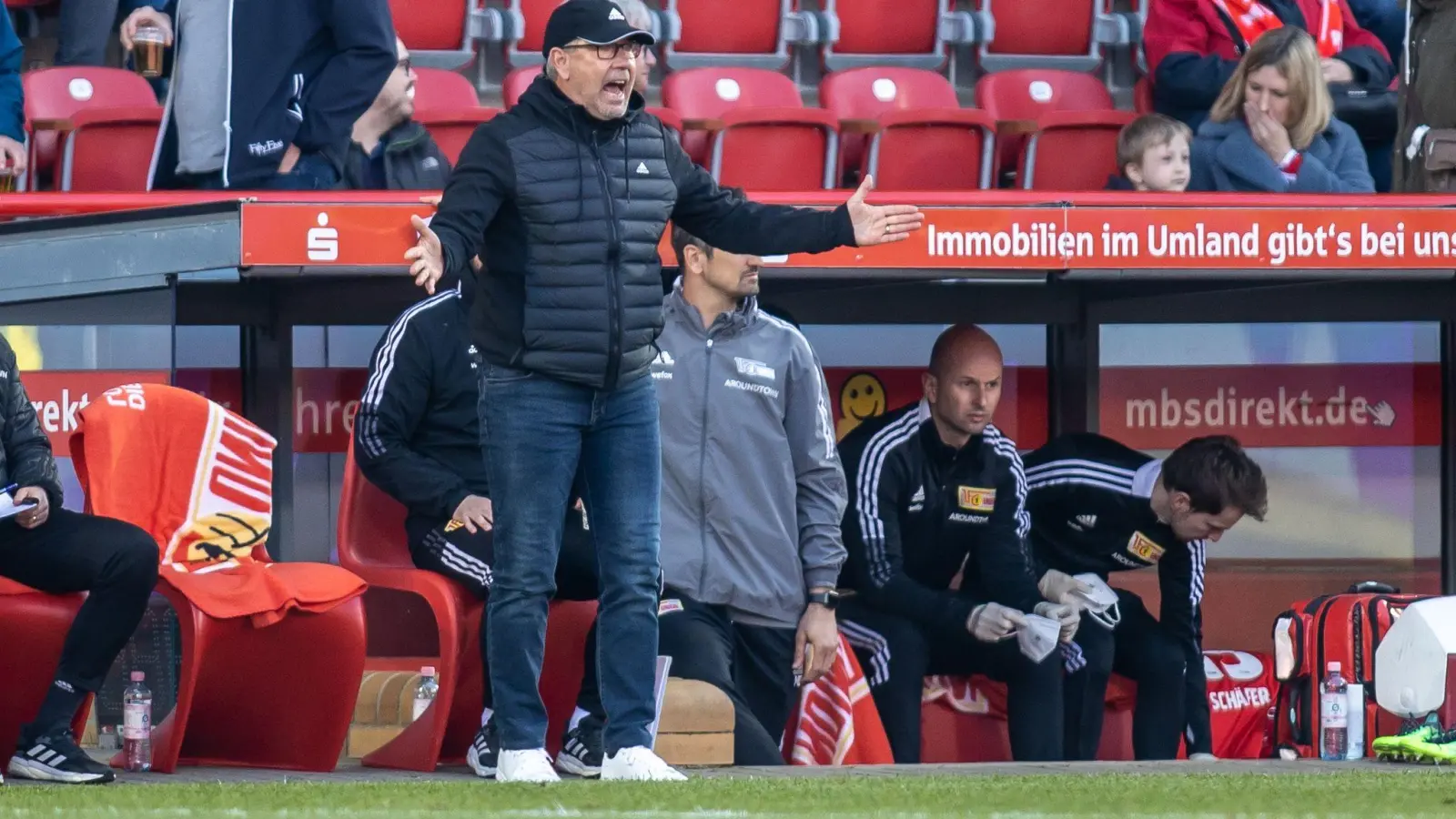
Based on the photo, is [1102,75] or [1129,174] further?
[1102,75]

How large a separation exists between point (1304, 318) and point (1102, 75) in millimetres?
2170

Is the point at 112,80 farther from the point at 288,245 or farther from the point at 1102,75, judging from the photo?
the point at 1102,75

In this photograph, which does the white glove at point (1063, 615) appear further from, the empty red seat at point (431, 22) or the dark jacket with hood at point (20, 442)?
the empty red seat at point (431, 22)

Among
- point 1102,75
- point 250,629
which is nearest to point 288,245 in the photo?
point 250,629

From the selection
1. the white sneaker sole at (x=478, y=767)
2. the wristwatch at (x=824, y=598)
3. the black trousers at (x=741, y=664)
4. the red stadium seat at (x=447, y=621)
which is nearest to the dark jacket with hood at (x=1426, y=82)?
the wristwatch at (x=824, y=598)

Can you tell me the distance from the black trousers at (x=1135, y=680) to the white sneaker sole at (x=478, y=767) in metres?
2.03

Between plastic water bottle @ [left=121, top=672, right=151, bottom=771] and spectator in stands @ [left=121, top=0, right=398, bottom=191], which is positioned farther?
spectator in stands @ [left=121, top=0, right=398, bottom=191]

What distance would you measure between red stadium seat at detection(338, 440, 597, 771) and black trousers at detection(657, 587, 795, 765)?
0.31 meters

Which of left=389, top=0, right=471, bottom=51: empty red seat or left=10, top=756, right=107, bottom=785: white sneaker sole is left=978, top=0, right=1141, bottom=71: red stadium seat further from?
left=10, top=756, right=107, bottom=785: white sneaker sole

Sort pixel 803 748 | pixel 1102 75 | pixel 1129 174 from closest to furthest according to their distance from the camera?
pixel 803 748, pixel 1129 174, pixel 1102 75

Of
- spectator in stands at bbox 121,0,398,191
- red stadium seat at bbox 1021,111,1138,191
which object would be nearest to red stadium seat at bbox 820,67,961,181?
red stadium seat at bbox 1021,111,1138,191

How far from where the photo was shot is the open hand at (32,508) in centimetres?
466

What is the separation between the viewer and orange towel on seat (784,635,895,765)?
560 centimetres

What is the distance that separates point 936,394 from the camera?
614cm
